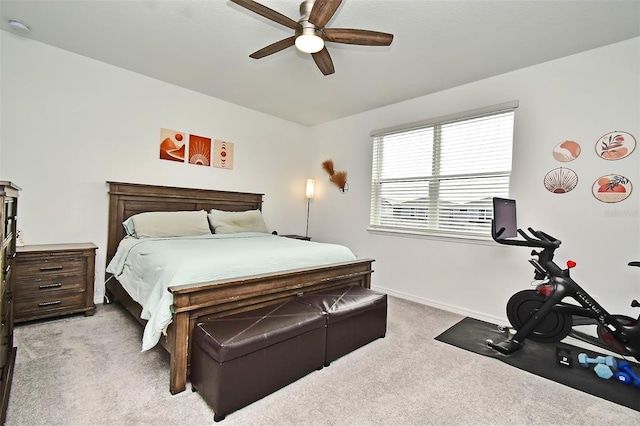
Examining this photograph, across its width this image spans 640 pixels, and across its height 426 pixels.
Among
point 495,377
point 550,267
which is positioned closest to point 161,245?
point 495,377

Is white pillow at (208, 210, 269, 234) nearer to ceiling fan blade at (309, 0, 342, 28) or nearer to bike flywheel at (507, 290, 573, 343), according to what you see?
ceiling fan blade at (309, 0, 342, 28)

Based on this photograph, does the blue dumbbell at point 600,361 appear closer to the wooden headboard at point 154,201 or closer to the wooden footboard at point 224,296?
the wooden footboard at point 224,296

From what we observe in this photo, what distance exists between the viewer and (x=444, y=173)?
3.62 m

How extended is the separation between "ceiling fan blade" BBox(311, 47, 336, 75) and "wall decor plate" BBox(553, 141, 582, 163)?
2259 mm

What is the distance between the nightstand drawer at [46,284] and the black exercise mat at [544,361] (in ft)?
11.3

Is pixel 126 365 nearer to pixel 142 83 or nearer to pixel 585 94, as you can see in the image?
pixel 142 83

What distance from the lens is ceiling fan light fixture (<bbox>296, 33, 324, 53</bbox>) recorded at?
2.08 meters

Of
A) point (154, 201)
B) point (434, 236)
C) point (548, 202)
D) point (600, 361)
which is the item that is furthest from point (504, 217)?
point (154, 201)

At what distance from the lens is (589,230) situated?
8.67 feet

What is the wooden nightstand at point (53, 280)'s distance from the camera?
8.43 feet

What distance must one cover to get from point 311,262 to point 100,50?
119 inches

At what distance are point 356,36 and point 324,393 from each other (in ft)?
7.87

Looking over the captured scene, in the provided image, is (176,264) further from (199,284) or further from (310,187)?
(310,187)

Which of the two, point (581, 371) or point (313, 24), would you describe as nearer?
point (313, 24)
